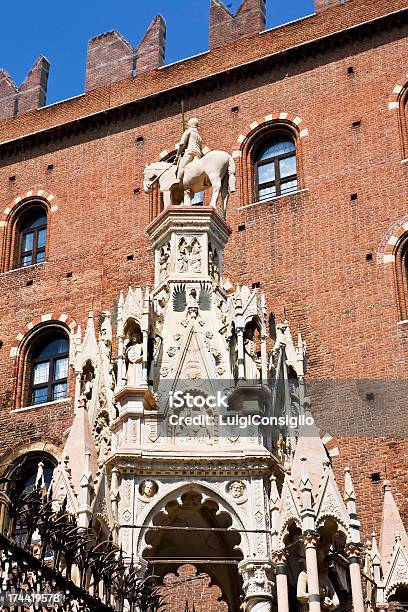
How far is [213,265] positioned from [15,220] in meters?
Answer: 11.0

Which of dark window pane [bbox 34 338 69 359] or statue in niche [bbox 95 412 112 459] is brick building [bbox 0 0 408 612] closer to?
dark window pane [bbox 34 338 69 359]

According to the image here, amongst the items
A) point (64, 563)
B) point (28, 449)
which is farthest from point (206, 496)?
point (28, 449)

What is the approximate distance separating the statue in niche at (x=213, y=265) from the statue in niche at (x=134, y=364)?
1.79 metres

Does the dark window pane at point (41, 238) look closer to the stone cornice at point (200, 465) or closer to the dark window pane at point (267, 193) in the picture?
the dark window pane at point (267, 193)

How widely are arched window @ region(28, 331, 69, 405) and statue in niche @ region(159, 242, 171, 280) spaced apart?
7.34 m

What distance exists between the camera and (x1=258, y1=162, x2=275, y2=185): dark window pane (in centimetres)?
2370

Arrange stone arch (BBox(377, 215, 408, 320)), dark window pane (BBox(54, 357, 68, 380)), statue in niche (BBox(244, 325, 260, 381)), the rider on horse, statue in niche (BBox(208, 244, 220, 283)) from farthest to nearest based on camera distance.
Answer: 1. dark window pane (BBox(54, 357, 68, 380))
2. stone arch (BBox(377, 215, 408, 320))
3. the rider on horse
4. statue in niche (BBox(208, 244, 220, 283))
5. statue in niche (BBox(244, 325, 260, 381))

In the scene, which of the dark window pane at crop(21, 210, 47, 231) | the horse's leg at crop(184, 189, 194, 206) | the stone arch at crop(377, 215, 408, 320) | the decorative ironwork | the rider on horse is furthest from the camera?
the dark window pane at crop(21, 210, 47, 231)

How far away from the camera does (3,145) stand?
88.6 feet

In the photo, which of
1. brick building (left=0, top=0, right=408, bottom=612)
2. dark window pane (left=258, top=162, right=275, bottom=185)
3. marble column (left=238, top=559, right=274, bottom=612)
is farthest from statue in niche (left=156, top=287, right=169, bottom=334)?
dark window pane (left=258, top=162, right=275, bottom=185)

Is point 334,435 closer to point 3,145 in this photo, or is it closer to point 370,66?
point 370,66

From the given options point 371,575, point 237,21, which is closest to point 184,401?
point 371,575

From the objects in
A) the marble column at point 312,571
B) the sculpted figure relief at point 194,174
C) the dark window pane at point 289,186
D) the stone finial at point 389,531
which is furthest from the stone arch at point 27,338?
the marble column at point 312,571

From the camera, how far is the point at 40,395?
76.7 feet
